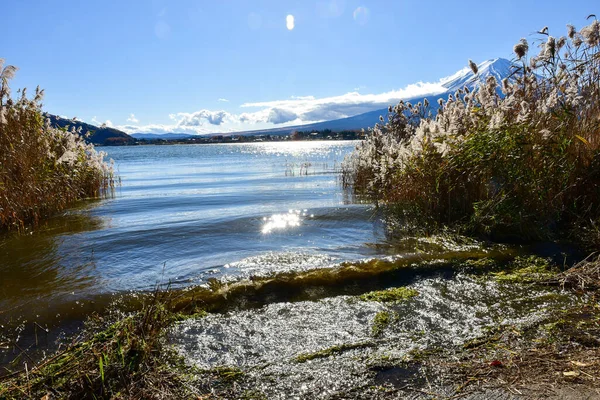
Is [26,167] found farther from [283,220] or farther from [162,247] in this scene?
[283,220]

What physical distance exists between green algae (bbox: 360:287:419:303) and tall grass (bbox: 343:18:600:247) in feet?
6.93

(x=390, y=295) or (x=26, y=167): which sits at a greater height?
(x=26, y=167)

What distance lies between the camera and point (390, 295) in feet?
12.3

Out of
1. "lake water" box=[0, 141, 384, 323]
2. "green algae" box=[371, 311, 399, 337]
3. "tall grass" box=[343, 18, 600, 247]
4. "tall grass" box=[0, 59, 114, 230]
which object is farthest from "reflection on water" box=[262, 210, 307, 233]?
"tall grass" box=[0, 59, 114, 230]

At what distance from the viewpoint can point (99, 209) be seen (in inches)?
369

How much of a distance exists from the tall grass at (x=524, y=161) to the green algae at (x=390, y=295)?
2.11 m

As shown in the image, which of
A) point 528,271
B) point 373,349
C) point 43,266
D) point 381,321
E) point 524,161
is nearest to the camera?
point 373,349

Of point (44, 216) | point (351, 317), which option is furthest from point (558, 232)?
point (44, 216)

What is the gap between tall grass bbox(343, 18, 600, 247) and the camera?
520cm

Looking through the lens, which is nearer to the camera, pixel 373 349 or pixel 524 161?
pixel 373 349

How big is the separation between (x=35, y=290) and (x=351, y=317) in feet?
10.5

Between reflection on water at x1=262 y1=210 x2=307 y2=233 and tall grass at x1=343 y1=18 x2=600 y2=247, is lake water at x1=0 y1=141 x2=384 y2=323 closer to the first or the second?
reflection on water at x1=262 y1=210 x2=307 y2=233

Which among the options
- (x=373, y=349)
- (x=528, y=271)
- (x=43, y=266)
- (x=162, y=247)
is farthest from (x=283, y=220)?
(x=373, y=349)

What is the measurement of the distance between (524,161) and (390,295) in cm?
304
